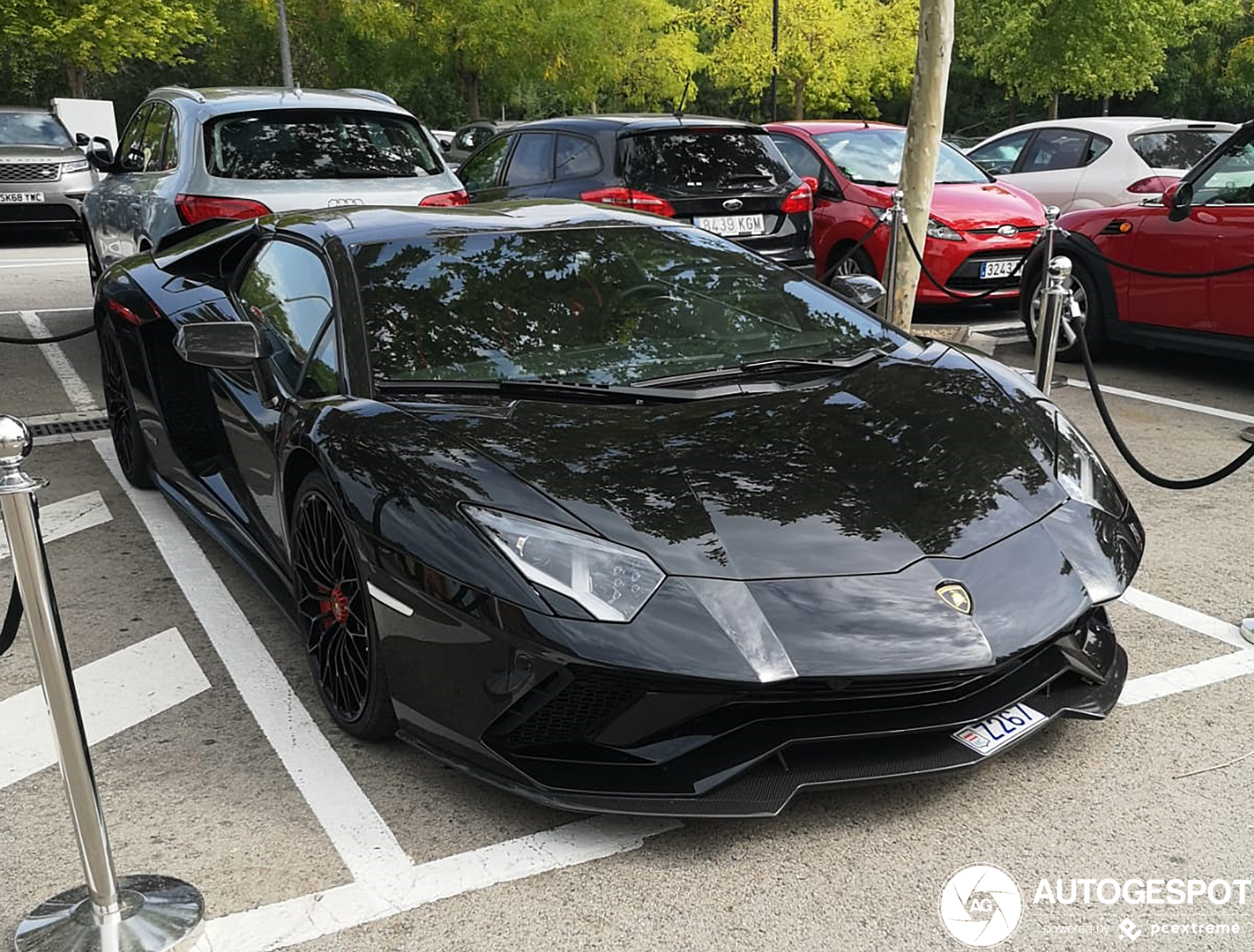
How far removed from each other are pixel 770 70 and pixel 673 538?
32510 millimetres

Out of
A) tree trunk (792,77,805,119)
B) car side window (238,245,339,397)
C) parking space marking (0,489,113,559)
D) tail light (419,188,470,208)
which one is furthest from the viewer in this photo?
tree trunk (792,77,805,119)

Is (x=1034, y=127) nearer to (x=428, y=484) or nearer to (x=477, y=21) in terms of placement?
(x=428, y=484)

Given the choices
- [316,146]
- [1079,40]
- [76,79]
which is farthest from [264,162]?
[76,79]

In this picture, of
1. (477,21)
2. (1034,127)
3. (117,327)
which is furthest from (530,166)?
(477,21)

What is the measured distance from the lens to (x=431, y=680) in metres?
2.99

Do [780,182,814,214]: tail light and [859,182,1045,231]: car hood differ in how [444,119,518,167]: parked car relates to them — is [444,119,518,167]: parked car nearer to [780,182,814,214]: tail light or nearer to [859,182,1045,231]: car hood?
[859,182,1045,231]: car hood

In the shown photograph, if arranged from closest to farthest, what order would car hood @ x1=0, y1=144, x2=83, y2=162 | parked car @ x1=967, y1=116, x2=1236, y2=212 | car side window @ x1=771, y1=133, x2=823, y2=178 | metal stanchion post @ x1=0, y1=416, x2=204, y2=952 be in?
1. metal stanchion post @ x1=0, y1=416, x2=204, y2=952
2. car side window @ x1=771, y1=133, x2=823, y2=178
3. parked car @ x1=967, y1=116, x2=1236, y2=212
4. car hood @ x1=0, y1=144, x2=83, y2=162

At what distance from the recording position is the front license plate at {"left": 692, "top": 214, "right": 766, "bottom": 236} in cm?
866

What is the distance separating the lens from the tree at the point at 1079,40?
27.5 metres

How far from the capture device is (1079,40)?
90.5ft

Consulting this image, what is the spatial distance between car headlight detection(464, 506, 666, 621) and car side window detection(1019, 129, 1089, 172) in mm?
10362

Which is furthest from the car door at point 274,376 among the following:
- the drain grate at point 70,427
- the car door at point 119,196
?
the car door at point 119,196

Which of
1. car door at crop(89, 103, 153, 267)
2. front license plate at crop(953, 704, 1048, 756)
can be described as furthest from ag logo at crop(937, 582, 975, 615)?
car door at crop(89, 103, 153, 267)

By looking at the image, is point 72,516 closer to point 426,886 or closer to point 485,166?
point 426,886
